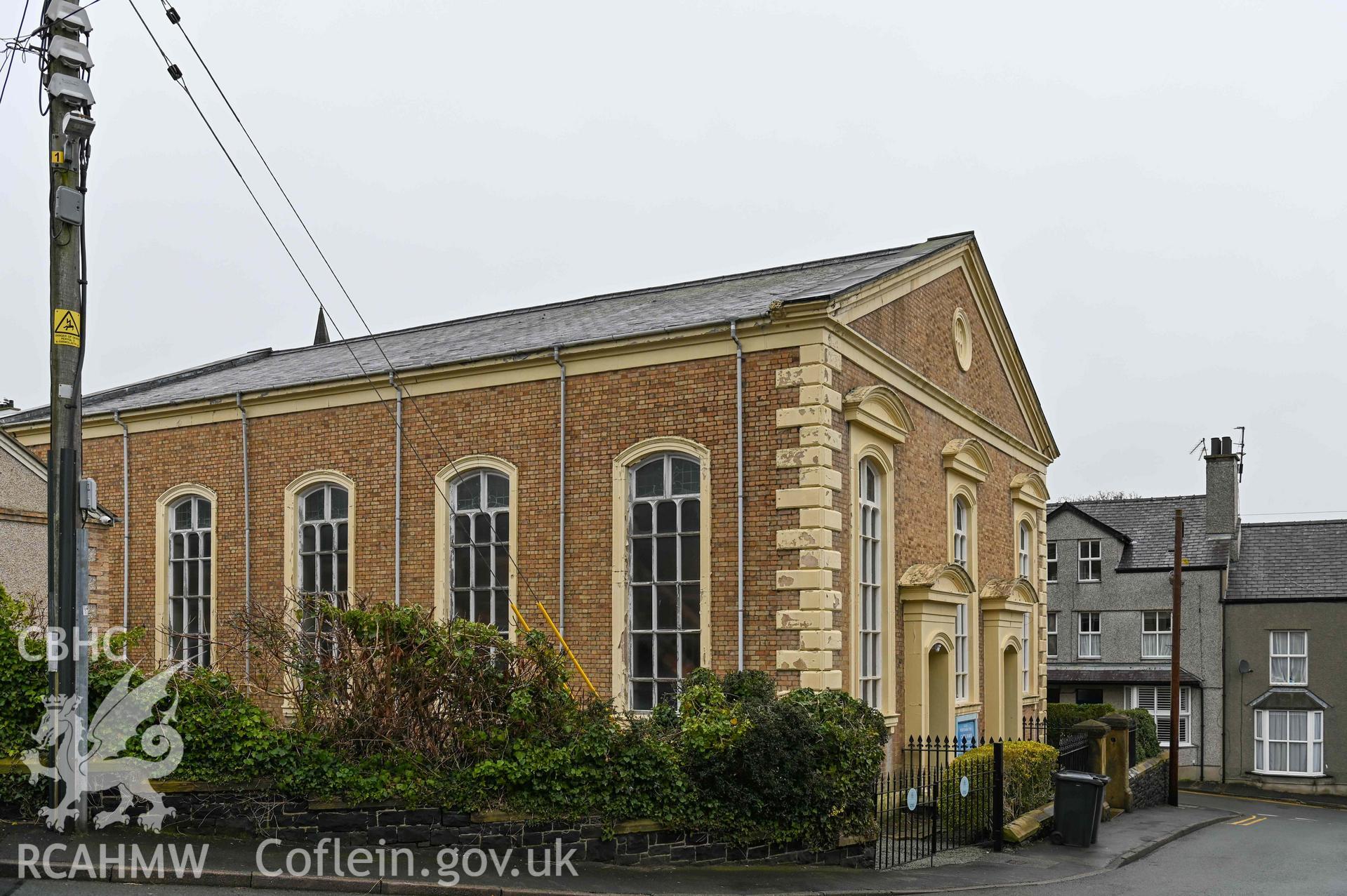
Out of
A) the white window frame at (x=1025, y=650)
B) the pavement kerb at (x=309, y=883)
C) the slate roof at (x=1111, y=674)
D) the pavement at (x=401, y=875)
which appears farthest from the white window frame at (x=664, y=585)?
the slate roof at (x=1111, y=674)

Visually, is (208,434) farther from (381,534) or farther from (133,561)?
(381,534)

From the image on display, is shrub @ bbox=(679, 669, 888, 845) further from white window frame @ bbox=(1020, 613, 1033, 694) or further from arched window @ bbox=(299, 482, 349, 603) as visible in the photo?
white window frame @ bbox=(1020, 613, 1033, 694)

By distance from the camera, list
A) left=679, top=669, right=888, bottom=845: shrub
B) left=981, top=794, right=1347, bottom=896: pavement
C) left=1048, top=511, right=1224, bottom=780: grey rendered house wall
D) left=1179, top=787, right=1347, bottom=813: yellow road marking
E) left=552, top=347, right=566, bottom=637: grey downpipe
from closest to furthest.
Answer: left=679, top=669, right=888, bottom=845: shrub, left=981, top=794, right=1347, bottom=896: pavement, left=552, top=347, right=566, bottom=637: grey downpipe, left=1179, top=787, right=1347, bottom=813: yellow road marking, left=1048, top=511, right=1224, bottom=780: grey rendered house wall

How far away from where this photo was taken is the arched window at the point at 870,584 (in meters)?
17.1

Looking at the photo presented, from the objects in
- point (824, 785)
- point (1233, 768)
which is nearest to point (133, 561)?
point (824, 785)

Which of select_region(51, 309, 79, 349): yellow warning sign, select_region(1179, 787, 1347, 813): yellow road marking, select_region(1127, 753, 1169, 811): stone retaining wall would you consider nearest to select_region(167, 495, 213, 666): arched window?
select_region(51, 309, 79, 349): yellow warning sign

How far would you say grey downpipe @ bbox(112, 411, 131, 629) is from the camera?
22.0 meters

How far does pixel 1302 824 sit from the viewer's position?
26.7 m

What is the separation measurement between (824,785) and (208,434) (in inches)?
532

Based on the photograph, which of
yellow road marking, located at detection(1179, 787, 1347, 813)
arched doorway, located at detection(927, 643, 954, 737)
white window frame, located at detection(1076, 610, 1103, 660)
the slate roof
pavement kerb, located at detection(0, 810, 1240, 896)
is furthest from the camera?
white window frame, located at detection(1076, 610, 1103, 660)

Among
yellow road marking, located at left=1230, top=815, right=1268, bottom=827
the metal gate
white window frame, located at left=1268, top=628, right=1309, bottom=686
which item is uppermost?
the metal gate

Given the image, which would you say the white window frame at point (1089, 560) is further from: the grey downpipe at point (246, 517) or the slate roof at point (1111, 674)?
the grey downpipe at point (246, 517)

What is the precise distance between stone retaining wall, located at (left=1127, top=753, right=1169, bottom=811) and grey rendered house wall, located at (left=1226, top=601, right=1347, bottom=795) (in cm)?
1062

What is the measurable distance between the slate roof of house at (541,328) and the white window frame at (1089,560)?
2407 cm
